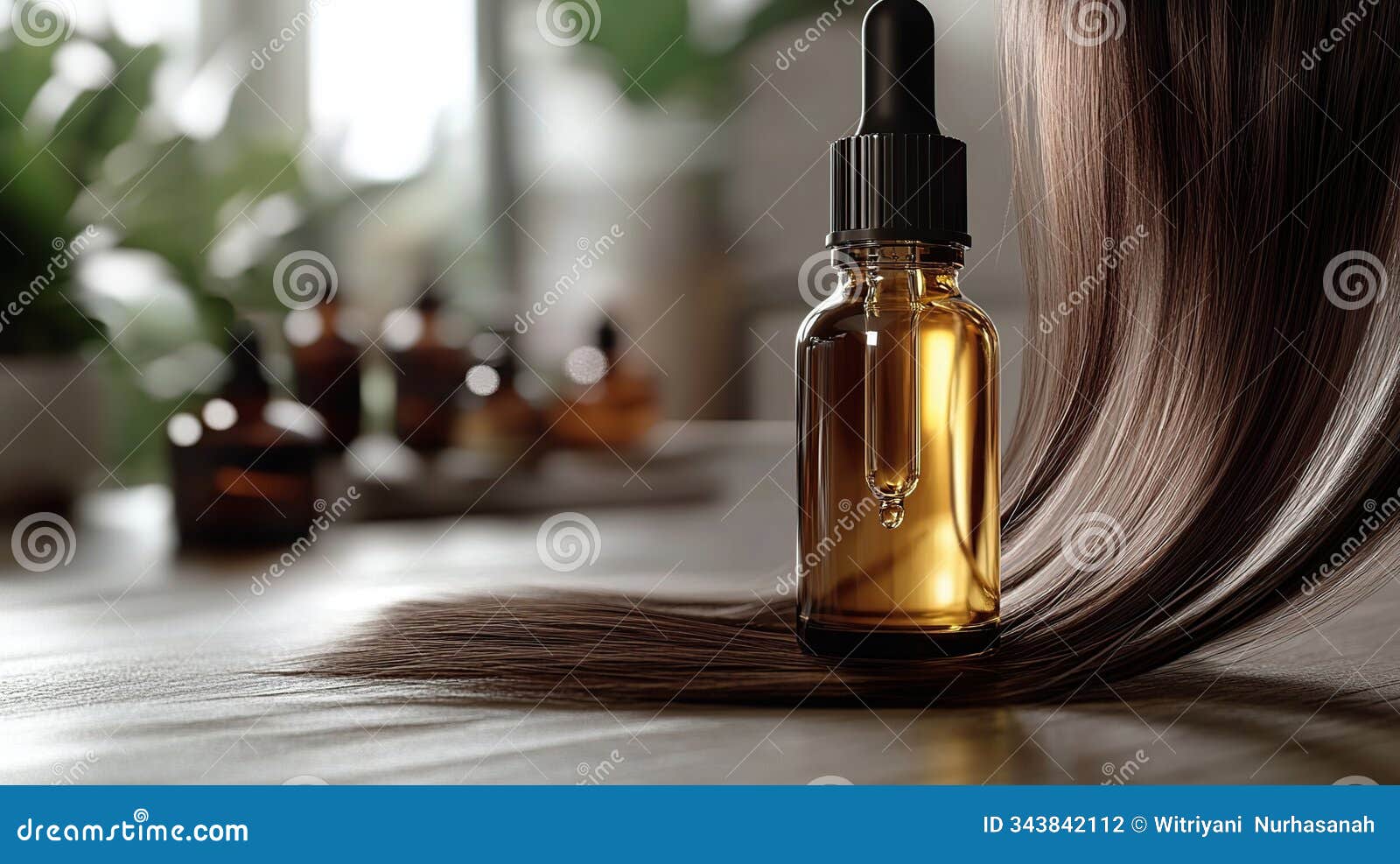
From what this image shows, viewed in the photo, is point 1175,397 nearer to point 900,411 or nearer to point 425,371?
point 900,411

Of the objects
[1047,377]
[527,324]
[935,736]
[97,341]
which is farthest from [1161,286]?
[97,341]

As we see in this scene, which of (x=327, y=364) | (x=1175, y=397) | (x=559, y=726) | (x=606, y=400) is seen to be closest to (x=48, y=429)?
(x=327, y=364)

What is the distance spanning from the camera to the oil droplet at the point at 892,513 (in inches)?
13.1

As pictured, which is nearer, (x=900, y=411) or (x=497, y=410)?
(x=900, y=411)

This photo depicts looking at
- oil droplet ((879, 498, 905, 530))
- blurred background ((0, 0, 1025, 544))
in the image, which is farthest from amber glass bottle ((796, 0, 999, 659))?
blurred background ((0, 0, 1025, 544))

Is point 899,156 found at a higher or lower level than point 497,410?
lower

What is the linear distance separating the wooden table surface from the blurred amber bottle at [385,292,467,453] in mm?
237

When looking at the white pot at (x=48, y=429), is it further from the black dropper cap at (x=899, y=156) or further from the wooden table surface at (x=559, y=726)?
the black dropper cap at (x=899, y=156)

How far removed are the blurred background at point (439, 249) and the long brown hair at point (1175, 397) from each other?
157 mm

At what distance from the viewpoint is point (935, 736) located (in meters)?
0.28

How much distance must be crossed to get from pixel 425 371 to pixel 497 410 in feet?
0.17

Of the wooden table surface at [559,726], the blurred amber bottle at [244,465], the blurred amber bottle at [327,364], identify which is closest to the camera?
the wooden table surface at [559,726]

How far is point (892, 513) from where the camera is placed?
33 centimetres

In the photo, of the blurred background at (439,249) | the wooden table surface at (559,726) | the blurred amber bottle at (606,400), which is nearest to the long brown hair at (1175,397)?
the wooden table surface at (559,726)
